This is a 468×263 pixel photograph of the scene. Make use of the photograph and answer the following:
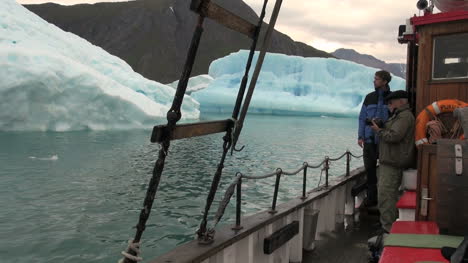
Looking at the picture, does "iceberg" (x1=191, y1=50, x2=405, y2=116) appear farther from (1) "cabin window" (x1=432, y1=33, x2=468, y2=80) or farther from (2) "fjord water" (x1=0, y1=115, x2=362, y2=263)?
(1) "cabin window" (x1=432, y1=33, x2=468, y2=80)

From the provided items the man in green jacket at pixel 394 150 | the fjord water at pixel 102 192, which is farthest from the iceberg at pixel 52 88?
the man in green jacket at pixel 394 150

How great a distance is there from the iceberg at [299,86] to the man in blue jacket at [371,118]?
50409mm

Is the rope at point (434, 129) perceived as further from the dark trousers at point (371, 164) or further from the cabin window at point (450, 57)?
the dark trousers at point (371, 164)

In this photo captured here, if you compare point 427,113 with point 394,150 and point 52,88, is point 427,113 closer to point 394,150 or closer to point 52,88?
point 394,150

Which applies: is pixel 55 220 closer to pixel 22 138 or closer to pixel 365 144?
pixel 365 144

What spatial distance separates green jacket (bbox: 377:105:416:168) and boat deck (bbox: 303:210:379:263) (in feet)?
3.81

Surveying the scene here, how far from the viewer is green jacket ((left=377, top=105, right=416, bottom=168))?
440 centimetres

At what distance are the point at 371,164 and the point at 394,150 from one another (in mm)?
1582

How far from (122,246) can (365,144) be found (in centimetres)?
491

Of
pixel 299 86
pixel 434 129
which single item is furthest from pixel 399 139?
pixel 299 86

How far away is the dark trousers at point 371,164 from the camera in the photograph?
5.96 metres

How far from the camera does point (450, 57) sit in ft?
14.9

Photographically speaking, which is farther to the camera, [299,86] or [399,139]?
[299,86]

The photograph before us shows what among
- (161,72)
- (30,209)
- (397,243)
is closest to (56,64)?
(30,209)
